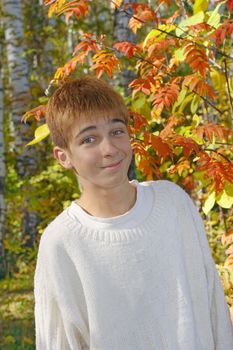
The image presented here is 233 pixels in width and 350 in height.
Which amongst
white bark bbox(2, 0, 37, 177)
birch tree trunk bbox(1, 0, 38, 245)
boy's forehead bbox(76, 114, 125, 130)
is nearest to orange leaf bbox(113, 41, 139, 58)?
boy's forehead bbox(76, 114, 125, 130)

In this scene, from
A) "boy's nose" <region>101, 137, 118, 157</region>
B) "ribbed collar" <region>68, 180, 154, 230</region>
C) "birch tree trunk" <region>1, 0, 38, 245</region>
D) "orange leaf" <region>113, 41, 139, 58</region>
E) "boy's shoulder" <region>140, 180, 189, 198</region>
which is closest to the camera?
"boy's nose" <region>101, 137, 118, 157</region>

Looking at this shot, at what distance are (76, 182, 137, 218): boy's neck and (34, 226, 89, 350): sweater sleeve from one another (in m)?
0.16

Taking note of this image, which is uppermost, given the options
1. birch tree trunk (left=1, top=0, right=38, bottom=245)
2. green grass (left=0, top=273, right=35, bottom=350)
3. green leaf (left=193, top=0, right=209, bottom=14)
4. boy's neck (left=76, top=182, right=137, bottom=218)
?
birch tree trunk (left=1, top=0, right=38, bottom=245)

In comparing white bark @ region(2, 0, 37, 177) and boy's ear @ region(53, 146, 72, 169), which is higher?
white bark @ region(2, 0, 37, 177)

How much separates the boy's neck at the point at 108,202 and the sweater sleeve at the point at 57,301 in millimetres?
161

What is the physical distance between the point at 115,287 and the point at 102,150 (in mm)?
436

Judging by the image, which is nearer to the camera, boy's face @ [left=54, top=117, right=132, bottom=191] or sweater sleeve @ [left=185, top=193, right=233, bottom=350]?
boy's face @ [left=54, top=117, right=132, bottom=191]

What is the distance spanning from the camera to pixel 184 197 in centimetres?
254

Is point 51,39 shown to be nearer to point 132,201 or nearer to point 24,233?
point 24,233

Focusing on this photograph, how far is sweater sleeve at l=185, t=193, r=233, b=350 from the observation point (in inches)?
97.9

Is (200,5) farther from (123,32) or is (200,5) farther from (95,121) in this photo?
(123,32)

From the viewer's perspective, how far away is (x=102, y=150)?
7.63 feet

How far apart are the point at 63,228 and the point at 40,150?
366 inches

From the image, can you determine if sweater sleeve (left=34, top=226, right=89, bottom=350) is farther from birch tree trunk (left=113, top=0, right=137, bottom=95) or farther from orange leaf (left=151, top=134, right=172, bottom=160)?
birch tree trunk (left=113, top=0, right=137, bottom=95)
